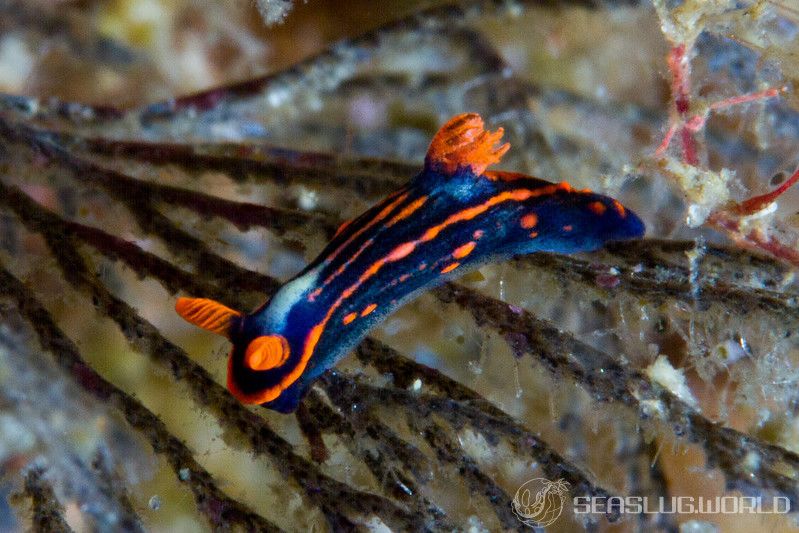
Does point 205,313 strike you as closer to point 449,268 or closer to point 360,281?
point 360,281

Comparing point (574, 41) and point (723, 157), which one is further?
point (574, 41)

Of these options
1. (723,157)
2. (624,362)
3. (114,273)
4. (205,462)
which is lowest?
(205,462)

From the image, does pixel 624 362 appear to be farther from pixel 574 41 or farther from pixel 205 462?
pixel 574 41

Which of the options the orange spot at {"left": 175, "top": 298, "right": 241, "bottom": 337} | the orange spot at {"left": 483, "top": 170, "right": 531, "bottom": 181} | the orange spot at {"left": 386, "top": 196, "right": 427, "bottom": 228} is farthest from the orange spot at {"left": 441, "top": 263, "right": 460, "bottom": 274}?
the orange spot at {"left": 175, "top": 298, "right": 241, "bottom": 337}

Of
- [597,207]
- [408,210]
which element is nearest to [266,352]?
[408,210]

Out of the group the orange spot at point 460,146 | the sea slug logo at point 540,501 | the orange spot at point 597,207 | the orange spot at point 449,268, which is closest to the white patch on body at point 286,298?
the orange spot at point 449,268

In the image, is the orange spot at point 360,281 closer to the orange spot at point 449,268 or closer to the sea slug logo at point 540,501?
the orange spot at point 449,268

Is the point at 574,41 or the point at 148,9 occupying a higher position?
the point at 574,41

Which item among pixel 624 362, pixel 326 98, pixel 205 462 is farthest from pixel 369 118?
pixel 624 362
